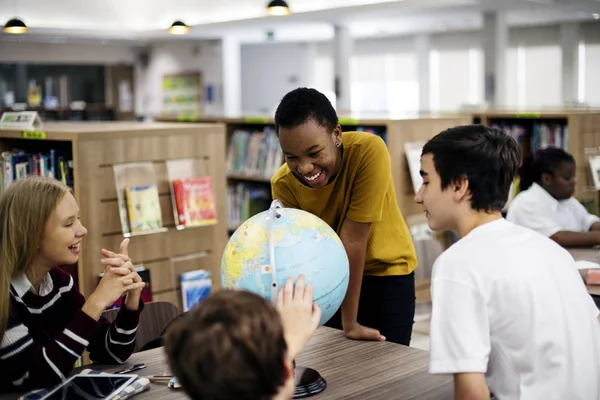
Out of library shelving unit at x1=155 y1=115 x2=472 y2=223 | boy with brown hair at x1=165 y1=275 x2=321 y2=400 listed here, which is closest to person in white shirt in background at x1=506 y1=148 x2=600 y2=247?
library shelving unit at x1=155 y1=115 x2=472 y2=223

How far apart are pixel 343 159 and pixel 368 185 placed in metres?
0.14

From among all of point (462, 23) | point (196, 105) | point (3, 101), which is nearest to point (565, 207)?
point (462, 23)

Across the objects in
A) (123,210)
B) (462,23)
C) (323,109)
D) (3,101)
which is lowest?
(123,210)

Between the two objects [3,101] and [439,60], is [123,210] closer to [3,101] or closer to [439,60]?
[3,101]

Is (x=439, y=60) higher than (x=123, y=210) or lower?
higher

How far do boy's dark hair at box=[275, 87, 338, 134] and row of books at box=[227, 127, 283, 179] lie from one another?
13.4 feet

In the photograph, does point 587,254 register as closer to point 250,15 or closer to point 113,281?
point 113,281

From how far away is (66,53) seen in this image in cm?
1572

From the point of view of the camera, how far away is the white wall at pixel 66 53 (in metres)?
15.1

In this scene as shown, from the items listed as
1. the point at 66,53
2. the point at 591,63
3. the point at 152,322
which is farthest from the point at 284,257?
the point at 66,53

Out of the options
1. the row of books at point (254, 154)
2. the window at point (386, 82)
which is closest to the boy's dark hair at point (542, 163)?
the row of books at point (254, 154)

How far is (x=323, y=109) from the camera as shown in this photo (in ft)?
7.86

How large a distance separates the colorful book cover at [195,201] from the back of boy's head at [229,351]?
10.3 ft

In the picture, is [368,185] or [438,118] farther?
[438,118]
